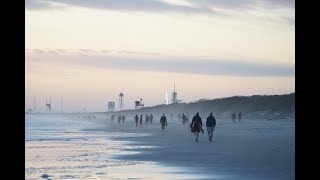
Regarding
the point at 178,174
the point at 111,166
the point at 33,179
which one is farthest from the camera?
the point at 111,166
